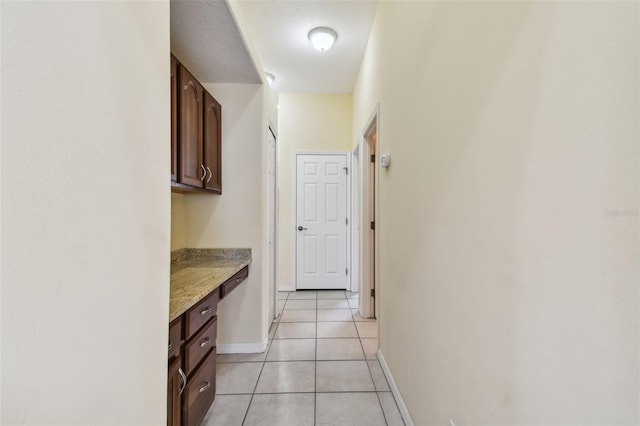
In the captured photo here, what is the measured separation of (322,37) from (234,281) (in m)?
2.24

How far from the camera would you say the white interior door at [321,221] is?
3828 millimetres

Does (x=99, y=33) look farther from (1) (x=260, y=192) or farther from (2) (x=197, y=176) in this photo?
(1) (x=260, y=192)

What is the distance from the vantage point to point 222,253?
86.1 inches

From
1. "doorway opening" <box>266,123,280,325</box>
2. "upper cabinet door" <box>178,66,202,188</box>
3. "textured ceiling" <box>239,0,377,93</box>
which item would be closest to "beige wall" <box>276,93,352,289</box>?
"textured ceiling" <box>239,0,377,93</box>

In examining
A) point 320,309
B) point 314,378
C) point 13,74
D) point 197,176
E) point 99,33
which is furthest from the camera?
point 320,309

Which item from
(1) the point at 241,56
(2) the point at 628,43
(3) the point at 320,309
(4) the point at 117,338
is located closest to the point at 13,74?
(4) the point at 117,338

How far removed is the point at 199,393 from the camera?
1348 mm

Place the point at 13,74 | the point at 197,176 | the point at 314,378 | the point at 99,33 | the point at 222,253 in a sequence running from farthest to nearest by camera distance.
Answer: the point at 222,253, the point at 314,378, the point at 197,176, the point at 99,33, the point at 13,74

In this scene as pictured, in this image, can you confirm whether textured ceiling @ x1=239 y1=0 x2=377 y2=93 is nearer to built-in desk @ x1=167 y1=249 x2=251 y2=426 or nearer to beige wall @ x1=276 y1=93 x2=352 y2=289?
beige wall @ x1=276 y1=93 x2=352 y2=289

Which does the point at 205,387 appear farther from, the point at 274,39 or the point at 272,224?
the point at 274,39

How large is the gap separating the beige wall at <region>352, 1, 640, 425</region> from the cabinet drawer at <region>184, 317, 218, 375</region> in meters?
1.10

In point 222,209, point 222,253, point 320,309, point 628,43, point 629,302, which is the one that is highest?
point 628,43

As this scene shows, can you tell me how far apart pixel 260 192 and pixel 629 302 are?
2.05 m

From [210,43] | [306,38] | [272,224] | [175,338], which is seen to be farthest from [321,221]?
[175,338]
